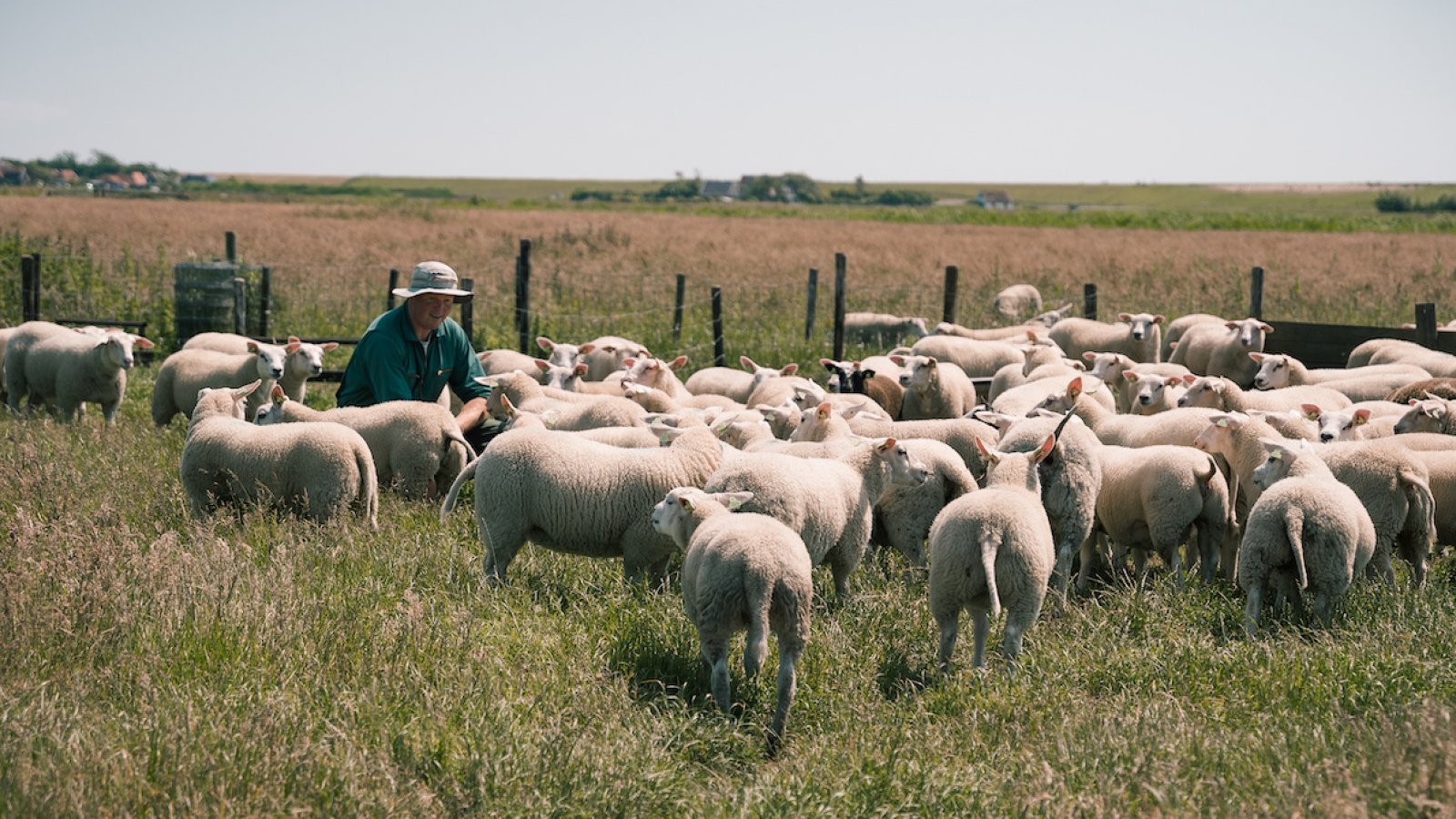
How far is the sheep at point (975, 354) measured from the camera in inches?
547

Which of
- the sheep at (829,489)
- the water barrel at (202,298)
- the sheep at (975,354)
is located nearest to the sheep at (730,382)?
the sheep at (975,354)

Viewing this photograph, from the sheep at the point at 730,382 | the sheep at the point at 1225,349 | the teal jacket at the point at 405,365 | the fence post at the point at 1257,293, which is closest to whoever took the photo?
the teal jacket at the point at 405,365

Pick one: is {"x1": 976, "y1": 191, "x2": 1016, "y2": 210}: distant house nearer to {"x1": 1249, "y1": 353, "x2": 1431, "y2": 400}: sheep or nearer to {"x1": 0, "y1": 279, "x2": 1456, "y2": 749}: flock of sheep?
{"x1": 1249, "y1": 353, "x2": 1431, "y2": 400}: sheep

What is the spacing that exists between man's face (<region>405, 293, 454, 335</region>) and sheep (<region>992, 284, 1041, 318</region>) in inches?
586

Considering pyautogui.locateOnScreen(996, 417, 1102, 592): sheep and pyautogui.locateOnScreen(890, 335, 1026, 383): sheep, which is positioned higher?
pyautogui.locateOnScreen(890, 335, 1026, 383): sheep

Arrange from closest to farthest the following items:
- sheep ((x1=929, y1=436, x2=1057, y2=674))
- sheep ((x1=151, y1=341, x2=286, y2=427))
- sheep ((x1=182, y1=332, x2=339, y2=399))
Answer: sheep ((x1=929, y1=436, x2=1057, y2=674))
sheep ((x1=182, y1=332, x2=339, y2=399))
sheep ((x1=151, y1=341, x2=286, y2=427))

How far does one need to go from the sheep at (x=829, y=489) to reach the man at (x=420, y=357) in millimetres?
2789

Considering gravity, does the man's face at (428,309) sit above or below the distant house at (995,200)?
below

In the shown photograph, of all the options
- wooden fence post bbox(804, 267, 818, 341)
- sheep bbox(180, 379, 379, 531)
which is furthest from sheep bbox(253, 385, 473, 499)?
wooden fence post bbox(804, 267, 818, 341)

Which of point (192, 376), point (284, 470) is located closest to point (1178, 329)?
point (192, 376)

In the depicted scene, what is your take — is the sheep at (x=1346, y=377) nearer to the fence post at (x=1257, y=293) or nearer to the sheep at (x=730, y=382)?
the sheep at (x=730, y=382)

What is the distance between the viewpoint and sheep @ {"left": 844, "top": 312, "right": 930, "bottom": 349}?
19.4 metres

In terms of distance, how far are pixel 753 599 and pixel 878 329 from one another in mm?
14833

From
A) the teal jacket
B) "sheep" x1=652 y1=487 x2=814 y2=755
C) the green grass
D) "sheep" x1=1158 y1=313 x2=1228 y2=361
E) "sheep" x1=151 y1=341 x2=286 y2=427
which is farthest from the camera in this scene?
"sheep" x1=1158 y1=313 x2=1228 y2=361
